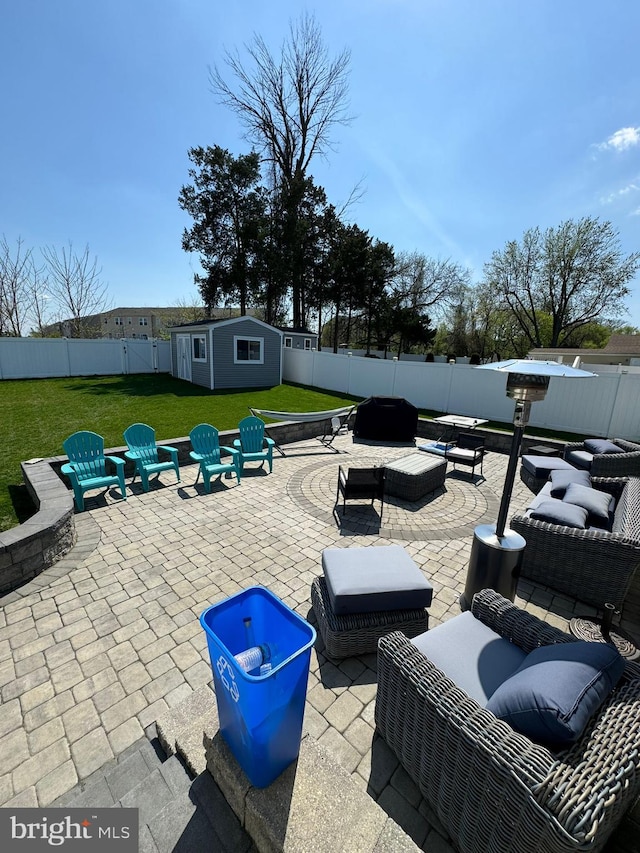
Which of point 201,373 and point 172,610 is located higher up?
point 201,373

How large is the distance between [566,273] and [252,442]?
27.4 m

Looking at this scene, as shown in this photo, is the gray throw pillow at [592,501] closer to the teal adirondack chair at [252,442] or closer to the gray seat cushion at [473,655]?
the gray seat cushion at [473,655]

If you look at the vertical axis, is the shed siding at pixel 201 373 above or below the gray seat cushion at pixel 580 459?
above

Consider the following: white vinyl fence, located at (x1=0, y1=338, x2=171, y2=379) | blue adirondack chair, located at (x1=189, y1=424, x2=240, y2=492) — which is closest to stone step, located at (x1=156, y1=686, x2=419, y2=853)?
blue adirondack chair, located at (x1=189, y1=424, x2=240, y2=492)

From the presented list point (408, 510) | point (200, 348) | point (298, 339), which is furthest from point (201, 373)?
point (408, 510)

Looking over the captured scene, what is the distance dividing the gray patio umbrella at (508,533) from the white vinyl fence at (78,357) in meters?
18.4

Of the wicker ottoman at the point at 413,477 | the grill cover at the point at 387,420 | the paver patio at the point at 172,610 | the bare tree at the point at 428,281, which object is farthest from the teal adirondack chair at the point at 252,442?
the bare tree at the point at 428,281

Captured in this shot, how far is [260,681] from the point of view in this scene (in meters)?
1.34

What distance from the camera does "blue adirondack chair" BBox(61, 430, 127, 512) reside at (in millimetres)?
5066

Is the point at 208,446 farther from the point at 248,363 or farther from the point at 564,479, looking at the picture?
the point at 248,363

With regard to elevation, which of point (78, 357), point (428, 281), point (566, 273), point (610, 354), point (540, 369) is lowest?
point (78, 357)

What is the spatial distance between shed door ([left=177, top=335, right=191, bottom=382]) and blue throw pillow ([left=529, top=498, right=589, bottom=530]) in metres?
16.3

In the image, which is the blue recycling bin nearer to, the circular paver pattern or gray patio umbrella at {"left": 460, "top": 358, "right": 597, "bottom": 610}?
gray patio umbrella at {"left": 460, "top": 358, "right": 597, "bottom": 610}

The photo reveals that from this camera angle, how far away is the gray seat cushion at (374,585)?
2678mm
